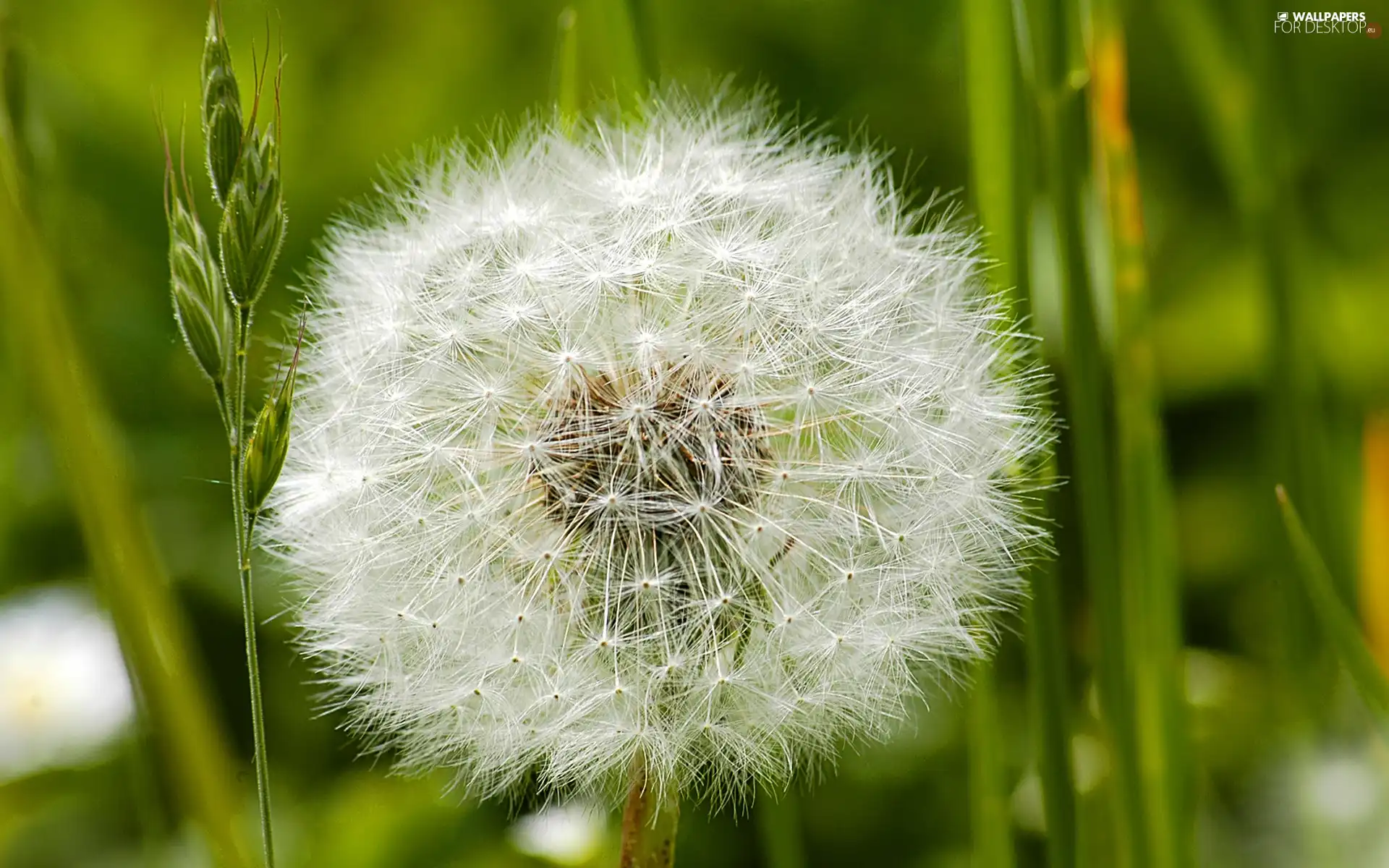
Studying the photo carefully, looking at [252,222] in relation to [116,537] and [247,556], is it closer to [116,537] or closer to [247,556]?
[247,556]

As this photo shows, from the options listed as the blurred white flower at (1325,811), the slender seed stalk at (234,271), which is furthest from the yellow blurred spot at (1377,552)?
the slender seed stalk at (234,271)

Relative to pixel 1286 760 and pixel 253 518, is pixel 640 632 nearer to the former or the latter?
pixel 253 518

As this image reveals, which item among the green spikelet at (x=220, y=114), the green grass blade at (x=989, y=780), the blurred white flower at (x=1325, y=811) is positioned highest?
the green spikelet at (x=220, y=114)

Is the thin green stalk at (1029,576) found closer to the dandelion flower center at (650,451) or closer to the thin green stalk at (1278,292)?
the dandelion flower center at (650,451)

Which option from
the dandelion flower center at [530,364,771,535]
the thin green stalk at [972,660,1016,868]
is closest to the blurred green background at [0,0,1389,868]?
the thin green stalk at [972,660,1016,868]

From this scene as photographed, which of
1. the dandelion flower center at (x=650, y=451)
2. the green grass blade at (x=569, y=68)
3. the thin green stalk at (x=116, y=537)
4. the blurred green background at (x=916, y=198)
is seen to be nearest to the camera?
the thin green stalk at (x=116, y=537)

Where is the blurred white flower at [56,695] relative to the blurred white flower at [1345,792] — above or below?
above

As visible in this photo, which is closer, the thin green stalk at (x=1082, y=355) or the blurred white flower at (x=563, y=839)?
the thin green stalk at (x=1082, y=355)
